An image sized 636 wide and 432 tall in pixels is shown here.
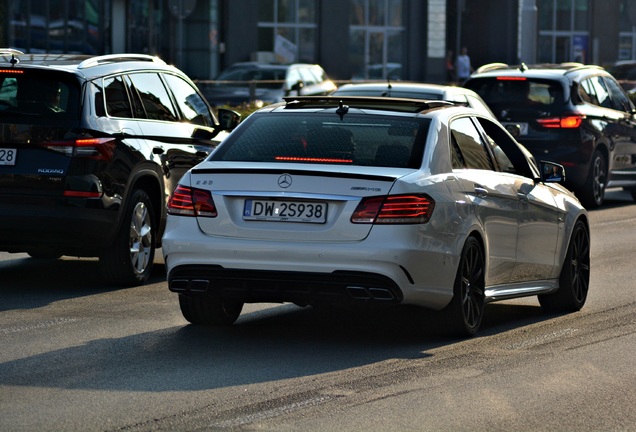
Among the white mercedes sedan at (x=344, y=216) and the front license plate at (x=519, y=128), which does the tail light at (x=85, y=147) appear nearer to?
the white mercedes sedan at (x=344, y=216)

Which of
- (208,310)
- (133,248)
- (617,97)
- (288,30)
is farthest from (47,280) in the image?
(288,30)

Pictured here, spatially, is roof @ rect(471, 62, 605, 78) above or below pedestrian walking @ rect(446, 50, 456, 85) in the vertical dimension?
above

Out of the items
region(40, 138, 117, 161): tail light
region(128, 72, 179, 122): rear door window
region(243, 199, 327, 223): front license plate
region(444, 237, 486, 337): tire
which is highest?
region(128, 72, 179, 122): rear door window

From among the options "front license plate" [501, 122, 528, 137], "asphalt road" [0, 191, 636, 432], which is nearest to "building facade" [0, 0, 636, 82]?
"front license plate" [501, 122, 528, 137]

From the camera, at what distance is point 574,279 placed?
11.1 metres

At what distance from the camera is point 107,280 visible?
12.0 meters

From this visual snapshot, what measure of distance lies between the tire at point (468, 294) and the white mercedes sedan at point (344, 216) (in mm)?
10

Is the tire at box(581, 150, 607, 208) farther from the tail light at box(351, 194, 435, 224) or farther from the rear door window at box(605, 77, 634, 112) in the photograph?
the tail light at box(351, 194, 435, 224)

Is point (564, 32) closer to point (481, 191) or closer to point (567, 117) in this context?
point (567, 117)

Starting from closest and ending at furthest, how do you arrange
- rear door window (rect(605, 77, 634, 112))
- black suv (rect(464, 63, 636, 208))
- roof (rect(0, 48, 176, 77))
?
roof (rect(0, 48, 176, 77))
black suv (rect(464, 63, 636, 208))
rear door window (rect(605, 77, 634, 112))

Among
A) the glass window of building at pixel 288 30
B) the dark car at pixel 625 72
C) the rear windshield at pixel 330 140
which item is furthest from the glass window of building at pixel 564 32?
the rear windshield at pixel 330 140

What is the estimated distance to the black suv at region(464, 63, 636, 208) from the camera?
2033 centimetres

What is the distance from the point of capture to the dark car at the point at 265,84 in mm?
31875

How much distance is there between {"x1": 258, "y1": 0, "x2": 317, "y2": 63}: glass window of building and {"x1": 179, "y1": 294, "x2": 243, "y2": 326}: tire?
44488 mm
